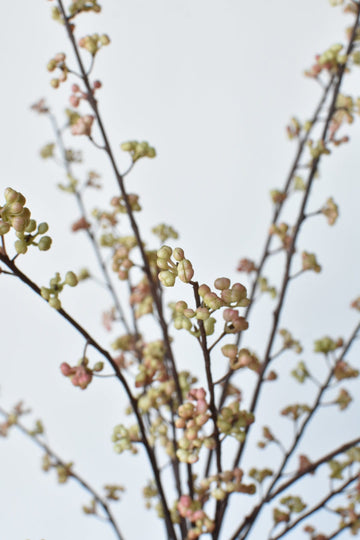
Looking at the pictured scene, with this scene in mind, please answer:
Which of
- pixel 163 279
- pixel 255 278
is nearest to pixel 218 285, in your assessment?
pixel 163 279

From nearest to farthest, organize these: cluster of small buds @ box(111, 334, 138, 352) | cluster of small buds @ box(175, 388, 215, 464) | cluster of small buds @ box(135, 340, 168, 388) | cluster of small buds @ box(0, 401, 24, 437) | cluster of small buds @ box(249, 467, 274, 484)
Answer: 1. cluster of small buds @ box(175, 388, 215, 464)
2. cluster of small buds @ box(135, 340, 168, 388)
3. cluster of small buds @ box(249, 467, 274, 484)
4. cluster of small buds @ box(111, 334, 138, 352)
5. cluster of small buds @ box(0, 401, 24, 437)

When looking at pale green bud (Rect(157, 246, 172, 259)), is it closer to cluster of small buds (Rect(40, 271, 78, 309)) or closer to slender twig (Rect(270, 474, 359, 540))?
cluster of small buds (Rect(40, 271, 78, 309))

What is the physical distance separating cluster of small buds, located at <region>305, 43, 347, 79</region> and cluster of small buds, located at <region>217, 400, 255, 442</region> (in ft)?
1.61

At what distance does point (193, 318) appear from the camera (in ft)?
1.22

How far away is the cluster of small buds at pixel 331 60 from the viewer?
0.68 meters

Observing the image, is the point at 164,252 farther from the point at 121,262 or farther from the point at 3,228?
the point at 121,262

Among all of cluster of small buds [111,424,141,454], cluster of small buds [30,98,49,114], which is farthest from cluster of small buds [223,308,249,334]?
cluster of small buds [30,98,49,114]

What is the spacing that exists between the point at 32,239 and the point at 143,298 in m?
0.34

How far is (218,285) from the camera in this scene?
337mm

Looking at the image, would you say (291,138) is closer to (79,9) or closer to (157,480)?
(79,9)

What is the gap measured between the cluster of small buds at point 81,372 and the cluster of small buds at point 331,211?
0.38 meters

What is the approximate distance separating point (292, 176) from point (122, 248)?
298mm

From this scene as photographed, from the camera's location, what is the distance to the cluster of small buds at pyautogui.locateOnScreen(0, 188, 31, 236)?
0.33 m

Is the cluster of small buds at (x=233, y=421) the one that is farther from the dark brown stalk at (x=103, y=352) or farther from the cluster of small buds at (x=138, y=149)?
the cluster of small buds at (x=138, y=149)
